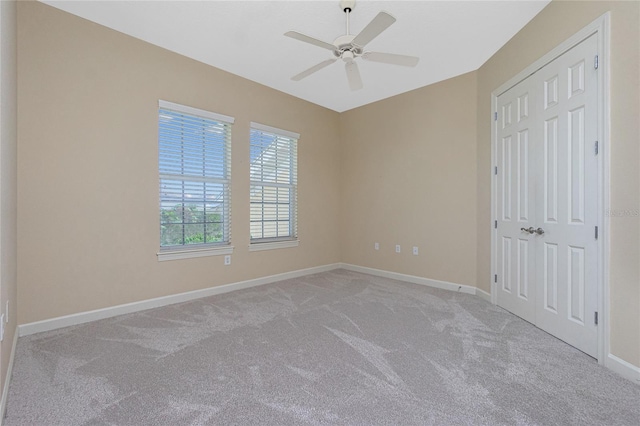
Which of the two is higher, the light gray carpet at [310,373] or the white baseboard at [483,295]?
A: the white baseboard at [483,295]

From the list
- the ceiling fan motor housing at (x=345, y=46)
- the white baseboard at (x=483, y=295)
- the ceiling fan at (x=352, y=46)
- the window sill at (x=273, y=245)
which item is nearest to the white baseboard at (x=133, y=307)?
the window sill at (x=273, y=245)

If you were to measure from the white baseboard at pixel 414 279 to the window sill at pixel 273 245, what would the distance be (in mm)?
1201

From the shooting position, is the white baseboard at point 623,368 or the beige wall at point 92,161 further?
the beige wall at point 92,161

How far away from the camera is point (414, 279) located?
4562 millimetres

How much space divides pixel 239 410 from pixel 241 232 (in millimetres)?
2768

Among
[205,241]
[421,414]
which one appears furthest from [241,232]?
[421,414]

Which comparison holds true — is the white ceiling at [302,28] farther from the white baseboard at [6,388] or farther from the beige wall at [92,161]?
the white baseboard at [6,388]

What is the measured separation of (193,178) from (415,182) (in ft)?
10.1

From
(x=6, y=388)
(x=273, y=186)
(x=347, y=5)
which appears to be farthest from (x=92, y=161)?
(x=347, y=5)

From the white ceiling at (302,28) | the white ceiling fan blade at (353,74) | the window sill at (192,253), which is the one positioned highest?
the white ceiling at (302,28)

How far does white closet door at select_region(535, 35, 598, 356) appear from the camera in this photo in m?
2.28

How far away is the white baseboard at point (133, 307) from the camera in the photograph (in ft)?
8.77

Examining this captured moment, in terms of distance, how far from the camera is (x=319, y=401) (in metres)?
1.73

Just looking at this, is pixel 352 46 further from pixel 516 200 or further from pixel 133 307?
pixel 133 307
